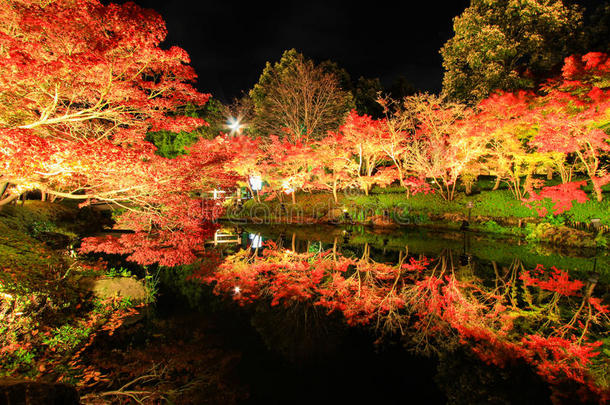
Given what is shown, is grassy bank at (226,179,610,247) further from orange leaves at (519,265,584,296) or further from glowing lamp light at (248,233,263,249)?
orange leaves at (519,265,584,296)

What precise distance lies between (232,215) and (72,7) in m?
16.6

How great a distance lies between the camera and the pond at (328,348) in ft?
11.7

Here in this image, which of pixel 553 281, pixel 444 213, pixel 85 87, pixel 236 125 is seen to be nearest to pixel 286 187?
pixel 236 125

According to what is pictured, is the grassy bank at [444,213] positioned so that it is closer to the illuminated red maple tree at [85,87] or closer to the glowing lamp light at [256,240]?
the glowing lamp light at [256,240]

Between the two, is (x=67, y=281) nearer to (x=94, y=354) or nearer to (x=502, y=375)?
(x=94, y=354)

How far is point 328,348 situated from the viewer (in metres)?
4.53

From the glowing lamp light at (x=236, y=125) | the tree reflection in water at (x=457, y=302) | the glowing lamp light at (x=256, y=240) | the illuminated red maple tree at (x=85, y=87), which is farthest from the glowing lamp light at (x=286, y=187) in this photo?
the illuminated red maple tree at (x=85, y=87)

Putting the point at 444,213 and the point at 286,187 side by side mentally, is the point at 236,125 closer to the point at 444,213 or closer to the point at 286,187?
the point at 286,187

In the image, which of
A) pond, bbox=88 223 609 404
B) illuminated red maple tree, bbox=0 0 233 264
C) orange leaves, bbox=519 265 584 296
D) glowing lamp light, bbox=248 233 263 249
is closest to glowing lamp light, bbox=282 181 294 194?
glowing lamp light, bbox=248 233 263 249

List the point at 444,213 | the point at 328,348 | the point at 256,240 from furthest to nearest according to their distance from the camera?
1. the point at 444,213
2. the point at 256,240
3. the point at 328,348

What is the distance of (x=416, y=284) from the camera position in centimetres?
705

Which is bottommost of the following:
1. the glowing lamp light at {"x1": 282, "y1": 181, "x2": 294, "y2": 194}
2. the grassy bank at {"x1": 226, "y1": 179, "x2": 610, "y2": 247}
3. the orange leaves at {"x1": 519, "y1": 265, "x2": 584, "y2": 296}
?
the orange leaves at {"x1": 519, "y1": 265, "x2": 584, "y2": 296}

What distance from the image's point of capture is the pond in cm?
356

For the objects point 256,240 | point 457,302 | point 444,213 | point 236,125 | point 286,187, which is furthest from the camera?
point 236,125
